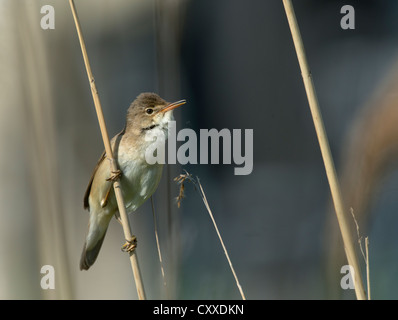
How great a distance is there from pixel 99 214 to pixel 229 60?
1483 millimetres

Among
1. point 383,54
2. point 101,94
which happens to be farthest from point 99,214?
point 383,54

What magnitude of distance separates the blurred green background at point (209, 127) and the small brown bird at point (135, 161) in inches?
25.2

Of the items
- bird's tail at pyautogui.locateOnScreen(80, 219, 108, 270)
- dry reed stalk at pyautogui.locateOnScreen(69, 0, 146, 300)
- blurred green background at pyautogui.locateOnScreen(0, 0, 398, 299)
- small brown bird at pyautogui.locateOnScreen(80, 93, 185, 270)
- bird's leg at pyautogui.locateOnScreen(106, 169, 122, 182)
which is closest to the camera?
dry reed stalk at pyautogui.locateOnScreen(69, 0, 146, 300)

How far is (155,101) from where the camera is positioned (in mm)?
2488

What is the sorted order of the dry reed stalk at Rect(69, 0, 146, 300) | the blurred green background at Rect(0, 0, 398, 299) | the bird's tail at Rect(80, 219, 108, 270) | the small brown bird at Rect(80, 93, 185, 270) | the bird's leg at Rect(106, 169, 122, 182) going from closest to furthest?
the dry reed stalk at Rect(69, 0, 146, 300) → the bird's leg at Rect(106, 169, 122, 182) → the small brown bird at Rect(80, 93, 185, 270) → the bird's tail at Rect(80, 219, 108, 270) → the blurred green background at Rect(0, 0, 398, 299)

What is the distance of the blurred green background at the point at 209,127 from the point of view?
3.20m

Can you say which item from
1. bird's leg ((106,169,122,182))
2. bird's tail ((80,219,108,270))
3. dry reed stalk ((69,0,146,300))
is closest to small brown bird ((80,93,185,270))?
bird's leg ((106,169,122,182))

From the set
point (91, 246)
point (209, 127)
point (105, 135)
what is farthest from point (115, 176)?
point (209, 127)

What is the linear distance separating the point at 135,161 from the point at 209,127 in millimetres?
967

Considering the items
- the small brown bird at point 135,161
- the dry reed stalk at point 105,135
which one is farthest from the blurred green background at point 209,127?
the dry reed stalk at point 105,135

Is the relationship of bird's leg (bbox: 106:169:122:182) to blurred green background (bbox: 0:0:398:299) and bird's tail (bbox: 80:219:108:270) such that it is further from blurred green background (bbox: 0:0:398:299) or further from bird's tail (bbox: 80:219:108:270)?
blurred green background (bbox: 0:0:398:299)

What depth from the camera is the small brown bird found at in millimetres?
2396

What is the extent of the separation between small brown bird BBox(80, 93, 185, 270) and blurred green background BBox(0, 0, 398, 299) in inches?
25.2

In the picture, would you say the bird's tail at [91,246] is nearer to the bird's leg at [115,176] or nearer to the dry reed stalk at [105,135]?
the bird's leg at [115,176]
